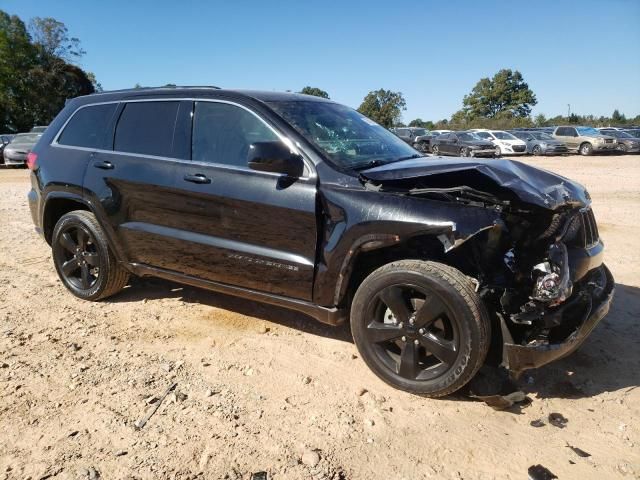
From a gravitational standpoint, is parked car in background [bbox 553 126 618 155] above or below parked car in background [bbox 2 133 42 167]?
above

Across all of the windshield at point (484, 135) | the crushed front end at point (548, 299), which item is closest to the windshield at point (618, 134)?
the windshield at point (484, 135)

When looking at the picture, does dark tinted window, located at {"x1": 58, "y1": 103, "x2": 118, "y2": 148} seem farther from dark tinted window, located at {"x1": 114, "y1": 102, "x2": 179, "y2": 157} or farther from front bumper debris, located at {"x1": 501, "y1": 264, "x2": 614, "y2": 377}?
front bumper debris, located at {"x1": 501, "y1": 264, "x2": 614, "y2": 377}

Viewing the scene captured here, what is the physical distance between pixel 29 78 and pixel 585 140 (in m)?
44.6

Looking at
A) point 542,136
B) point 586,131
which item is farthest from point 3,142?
point 586,131

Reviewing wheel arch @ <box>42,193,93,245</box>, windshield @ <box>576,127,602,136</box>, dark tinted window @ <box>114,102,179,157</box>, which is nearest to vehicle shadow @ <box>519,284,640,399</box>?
dark tinted window @ <box>114,102,179,157</box>

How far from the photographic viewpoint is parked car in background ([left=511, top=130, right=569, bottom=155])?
2641cm

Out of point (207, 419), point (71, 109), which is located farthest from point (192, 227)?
point (71, 109)

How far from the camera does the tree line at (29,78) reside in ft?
139

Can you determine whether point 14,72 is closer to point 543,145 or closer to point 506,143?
point 506,143

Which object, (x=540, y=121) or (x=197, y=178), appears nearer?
(x=197, y=178)

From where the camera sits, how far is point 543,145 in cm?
2656

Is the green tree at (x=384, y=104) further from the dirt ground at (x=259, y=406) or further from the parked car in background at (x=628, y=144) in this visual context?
the dirt ground at (x=259, y=406)

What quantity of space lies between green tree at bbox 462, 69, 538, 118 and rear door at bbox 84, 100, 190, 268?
80044 mm

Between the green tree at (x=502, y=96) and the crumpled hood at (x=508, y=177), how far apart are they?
80.0 metres
